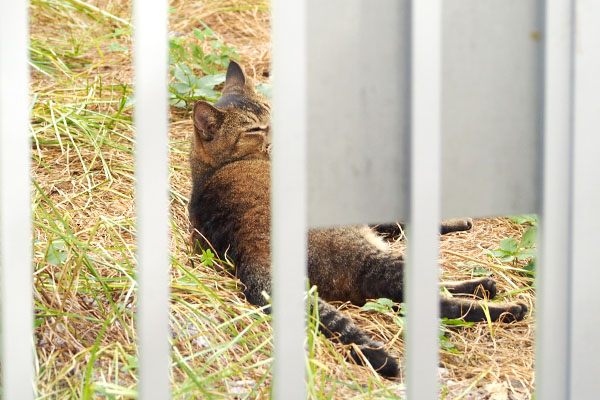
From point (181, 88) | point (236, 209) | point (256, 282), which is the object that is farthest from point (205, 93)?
point (256, 282)

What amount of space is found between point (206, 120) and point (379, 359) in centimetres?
139

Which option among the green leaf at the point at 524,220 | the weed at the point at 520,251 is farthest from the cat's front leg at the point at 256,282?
the green leaf at the point at 524,220

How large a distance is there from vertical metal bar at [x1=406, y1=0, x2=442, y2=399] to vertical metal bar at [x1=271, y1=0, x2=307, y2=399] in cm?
17

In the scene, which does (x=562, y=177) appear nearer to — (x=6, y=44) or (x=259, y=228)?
(x=6, y=44)

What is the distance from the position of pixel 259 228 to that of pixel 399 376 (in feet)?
2.43

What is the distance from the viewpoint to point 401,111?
104 cm

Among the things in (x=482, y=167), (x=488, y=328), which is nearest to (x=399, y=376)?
(x=488, y=328)

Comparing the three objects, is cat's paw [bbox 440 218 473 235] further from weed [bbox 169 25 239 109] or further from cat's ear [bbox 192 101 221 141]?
weed [bbox 169 25 239 109]

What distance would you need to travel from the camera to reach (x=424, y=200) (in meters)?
1.04

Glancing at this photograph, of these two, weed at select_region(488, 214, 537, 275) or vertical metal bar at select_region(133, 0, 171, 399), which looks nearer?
vertical metal bar at select_region(133, 0, 171, 399)

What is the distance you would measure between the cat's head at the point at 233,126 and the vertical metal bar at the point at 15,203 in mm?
1816

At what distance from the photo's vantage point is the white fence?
934 millimetres

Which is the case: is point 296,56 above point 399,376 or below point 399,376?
above

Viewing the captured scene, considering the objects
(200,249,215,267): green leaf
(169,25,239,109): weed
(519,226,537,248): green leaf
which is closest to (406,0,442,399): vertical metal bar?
(200,249,215,267): green leaf
